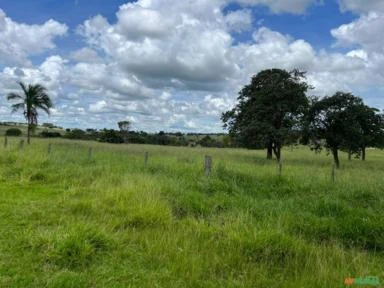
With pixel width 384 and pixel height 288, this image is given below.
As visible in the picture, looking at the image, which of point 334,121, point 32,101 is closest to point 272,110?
point 334,121

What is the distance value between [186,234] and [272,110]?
83.5 ft

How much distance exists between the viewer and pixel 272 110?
100 ft

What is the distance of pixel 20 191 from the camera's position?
32.7 ft

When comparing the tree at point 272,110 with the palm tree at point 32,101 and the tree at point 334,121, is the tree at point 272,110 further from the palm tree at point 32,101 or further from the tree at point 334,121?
the palm tree at point 32,101

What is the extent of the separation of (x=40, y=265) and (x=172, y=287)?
5.97 feet

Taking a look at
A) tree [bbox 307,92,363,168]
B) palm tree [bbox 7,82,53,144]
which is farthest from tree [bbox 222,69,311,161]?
palm tree [bbox 7,82,53,144]

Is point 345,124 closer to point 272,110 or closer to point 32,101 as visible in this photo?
point 272,110

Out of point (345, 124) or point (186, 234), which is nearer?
point (186, 234)

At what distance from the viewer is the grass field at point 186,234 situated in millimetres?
4828

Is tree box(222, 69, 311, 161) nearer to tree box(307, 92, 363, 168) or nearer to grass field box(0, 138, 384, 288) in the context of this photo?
tree box(307, 92, 363, 168)

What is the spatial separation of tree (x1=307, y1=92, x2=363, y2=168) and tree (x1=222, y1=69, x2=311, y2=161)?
3.97ft

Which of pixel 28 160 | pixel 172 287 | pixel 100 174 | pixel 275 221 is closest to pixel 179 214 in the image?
pixel 275 221

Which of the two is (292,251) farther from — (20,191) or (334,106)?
(334,106)

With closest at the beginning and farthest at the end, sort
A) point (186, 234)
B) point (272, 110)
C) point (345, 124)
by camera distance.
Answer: point (186, 234) → point (345, 124) → point (272, 110)
